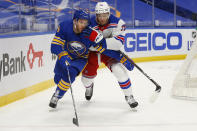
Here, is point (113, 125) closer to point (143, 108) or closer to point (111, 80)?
point (143, 108)

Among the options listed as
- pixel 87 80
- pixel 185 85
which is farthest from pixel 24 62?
pixel 185 85

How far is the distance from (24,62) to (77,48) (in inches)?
46.7

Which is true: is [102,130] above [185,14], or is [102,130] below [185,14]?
below

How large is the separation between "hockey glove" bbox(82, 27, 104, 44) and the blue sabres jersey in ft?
0.22

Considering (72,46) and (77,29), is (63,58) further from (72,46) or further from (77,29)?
(77,29)

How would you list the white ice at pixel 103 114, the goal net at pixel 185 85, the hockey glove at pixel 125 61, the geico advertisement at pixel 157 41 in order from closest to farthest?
1. the white ice at pixel 103 114
2. the hockey glove at pixel 125 61
3. the goal net at pixel 185 85
4. the geico advertisement at pixel 157 41

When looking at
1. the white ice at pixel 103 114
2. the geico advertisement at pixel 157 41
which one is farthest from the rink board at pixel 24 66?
the geico advertisement at pixel 157 41

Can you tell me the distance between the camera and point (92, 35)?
3.39 m

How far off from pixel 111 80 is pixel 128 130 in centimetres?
289

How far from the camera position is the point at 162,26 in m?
9.57

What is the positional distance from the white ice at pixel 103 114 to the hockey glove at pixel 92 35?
734mm

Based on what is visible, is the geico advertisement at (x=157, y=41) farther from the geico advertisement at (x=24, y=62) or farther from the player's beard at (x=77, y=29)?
the player's beard at (x=77, y=29)

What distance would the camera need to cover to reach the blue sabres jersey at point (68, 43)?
11.1 ft

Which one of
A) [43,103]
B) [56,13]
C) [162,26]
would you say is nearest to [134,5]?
[162,26]
